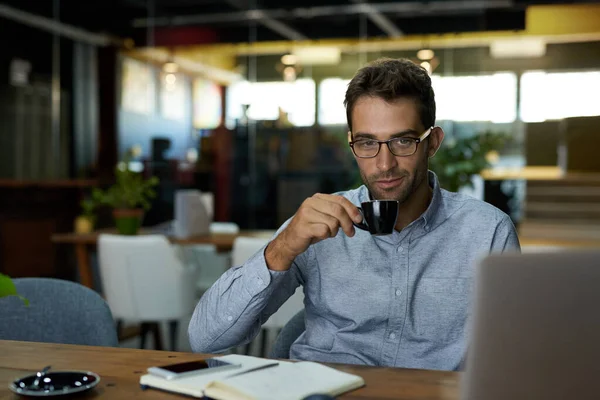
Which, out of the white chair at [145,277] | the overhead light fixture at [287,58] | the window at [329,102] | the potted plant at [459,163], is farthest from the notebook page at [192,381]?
the overhead light fixture at [287,58]

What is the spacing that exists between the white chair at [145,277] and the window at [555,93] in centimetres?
570

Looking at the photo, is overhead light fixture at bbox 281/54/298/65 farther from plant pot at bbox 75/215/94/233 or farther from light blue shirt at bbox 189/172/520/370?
light blue shirt at bbox 189/172/520/370

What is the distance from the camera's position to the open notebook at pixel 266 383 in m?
1.09

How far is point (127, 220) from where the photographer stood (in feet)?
14.3

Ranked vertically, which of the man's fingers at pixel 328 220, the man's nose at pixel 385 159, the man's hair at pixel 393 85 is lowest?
the man's fingers at pixel 328 220

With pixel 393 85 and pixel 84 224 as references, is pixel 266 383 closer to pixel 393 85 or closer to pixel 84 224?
pixel 393 85

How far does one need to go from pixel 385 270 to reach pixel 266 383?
0.61m

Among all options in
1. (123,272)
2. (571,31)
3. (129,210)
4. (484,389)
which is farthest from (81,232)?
(571,31)

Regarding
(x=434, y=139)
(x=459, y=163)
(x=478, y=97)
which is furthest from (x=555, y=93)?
(x=434, y=139)

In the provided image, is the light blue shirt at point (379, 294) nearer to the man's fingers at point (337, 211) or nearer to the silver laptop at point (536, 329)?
the man's fingers at point (337, 211)

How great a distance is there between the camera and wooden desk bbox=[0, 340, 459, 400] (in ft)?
3.84

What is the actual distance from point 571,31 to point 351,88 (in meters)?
7.46

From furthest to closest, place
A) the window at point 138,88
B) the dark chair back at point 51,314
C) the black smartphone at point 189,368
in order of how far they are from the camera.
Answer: the window at point 138,88 → the dark chair back at point 51,314 → the black smartphone at point 189,368

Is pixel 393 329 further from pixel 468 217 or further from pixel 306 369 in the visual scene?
pixel 306 369
